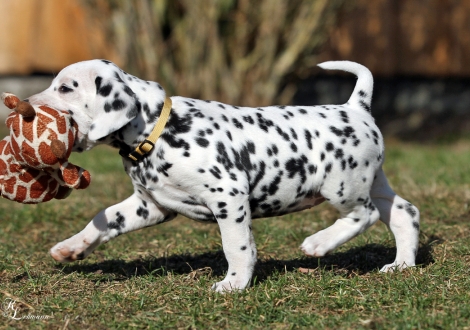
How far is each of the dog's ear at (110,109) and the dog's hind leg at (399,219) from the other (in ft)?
6.11

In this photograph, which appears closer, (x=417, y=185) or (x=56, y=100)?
(x=56, y=100)

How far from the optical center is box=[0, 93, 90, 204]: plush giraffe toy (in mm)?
4305

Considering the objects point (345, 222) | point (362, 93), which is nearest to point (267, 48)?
point (362, 93)

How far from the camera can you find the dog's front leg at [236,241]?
14.8ft

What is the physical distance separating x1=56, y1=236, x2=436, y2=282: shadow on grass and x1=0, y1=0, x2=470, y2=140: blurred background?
19.3ft

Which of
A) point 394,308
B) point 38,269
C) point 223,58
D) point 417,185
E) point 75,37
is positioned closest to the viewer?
point 394,308

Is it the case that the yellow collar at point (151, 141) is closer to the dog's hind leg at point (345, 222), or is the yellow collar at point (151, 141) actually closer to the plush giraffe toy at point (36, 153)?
the plush giraffe toy at point (36, 153)

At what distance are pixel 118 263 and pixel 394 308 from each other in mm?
2122

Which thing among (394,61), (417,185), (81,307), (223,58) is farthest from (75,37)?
(81,307)

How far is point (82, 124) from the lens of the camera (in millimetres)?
4469

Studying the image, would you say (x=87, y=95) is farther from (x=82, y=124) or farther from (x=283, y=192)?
(x=283, y=192)

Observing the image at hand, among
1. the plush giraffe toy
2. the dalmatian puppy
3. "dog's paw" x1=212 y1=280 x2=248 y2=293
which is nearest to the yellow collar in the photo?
the dalmatian puppy

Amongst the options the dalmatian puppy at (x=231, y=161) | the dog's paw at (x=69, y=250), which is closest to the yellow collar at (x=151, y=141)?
the dalmatian puppy at (x=231, y=161)

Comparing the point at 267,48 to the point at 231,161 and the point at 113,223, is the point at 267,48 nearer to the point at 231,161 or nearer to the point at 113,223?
the point at 113,223
